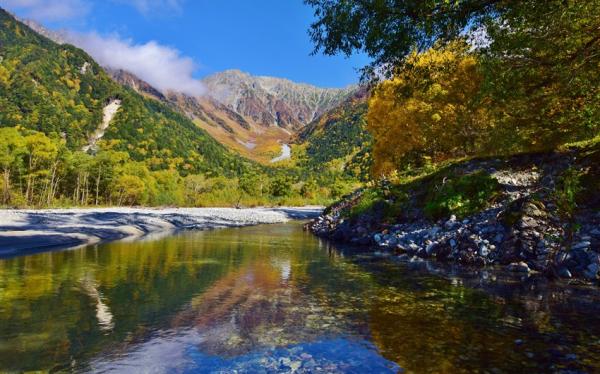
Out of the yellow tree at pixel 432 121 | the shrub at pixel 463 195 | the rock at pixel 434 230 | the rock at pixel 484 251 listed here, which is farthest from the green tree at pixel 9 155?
the rock at pixel 484 251

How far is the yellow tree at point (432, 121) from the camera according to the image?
33.0 meters

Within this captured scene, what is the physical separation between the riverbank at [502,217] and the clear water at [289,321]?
210 centimetres

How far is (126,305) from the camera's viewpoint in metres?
9.00

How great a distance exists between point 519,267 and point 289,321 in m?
8.71

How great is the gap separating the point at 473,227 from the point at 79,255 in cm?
1602

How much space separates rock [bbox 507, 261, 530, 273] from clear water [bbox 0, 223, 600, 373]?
54.7 inches

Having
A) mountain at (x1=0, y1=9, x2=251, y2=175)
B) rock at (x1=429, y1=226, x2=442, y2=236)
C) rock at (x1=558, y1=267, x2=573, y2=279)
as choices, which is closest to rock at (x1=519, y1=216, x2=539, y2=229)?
rock at (x1=558, y1=267, x2=573, y2=279)

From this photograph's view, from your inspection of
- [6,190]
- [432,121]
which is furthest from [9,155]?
[432,121]

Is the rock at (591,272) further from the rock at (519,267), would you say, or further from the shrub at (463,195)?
the shrub at (463,195)

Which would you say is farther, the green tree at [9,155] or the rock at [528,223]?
the green tree at [9,155]

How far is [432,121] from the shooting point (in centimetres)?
3628

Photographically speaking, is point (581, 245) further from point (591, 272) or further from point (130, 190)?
point (130, 190)

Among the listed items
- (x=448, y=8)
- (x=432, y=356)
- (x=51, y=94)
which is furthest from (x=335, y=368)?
(x=51, y=94)

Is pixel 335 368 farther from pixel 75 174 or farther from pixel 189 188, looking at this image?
pixel 189 188
